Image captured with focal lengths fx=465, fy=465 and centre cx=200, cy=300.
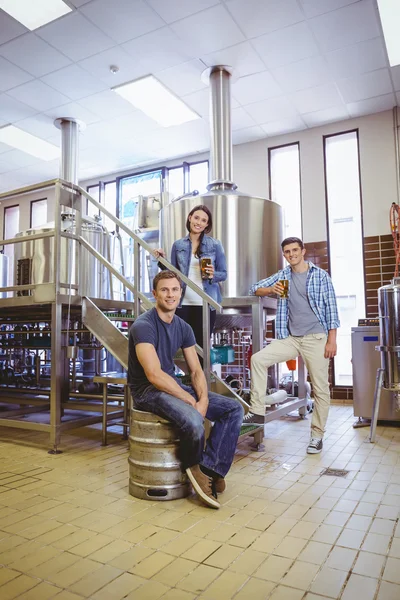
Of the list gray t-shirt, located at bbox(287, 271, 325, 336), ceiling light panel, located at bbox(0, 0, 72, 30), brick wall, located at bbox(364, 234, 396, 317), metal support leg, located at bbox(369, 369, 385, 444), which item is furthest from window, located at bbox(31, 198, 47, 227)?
metal support leg, located at bbox(369, 369, 385, 444)

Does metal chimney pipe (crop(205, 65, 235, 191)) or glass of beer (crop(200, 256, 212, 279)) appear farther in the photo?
metal chimney pipe (crop(205, 65, 235, 191))

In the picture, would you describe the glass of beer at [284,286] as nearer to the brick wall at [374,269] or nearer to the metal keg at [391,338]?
the metal keg at [391,338]

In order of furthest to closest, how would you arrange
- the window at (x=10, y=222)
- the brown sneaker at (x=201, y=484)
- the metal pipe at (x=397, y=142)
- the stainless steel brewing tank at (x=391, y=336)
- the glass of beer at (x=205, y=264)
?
the window at (x=10, y=222), the metal pipe at (x=397, y=142), the stainless steel brewing tank at (x=391, y=336), the glass of beer at (x=205, y=264), the brown sneaker at (x=201, y=484)

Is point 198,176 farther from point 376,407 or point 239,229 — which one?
point 376,407

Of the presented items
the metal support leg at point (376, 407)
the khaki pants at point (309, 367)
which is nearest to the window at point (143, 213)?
the khaki pants at point (309, 367)

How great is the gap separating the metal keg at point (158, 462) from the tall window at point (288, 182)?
195 inches

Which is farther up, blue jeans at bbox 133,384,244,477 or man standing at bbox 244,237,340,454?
man standing at bbox 244,237,340,454

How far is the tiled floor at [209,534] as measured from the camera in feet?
5.21

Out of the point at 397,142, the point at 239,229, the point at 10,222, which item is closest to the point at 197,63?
the point at 239,229

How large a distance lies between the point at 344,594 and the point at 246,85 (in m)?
5.51

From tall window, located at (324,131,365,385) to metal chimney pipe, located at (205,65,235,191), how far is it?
2.07 meters

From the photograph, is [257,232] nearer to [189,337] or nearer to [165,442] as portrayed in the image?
[189,337]

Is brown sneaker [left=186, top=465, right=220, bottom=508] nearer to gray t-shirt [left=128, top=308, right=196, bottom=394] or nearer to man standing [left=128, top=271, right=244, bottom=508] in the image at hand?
man standing [left=128, top=271, right=244, bottom=508]

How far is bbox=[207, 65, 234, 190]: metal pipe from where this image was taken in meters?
5.29
